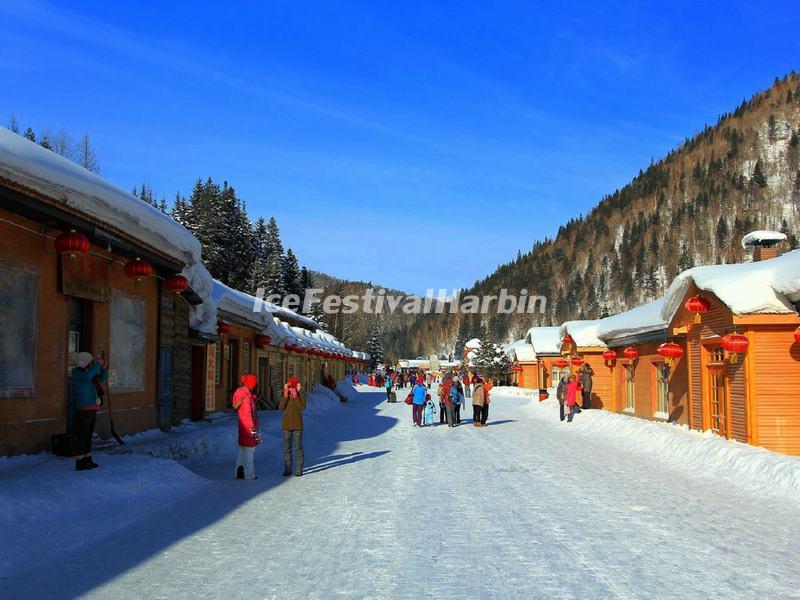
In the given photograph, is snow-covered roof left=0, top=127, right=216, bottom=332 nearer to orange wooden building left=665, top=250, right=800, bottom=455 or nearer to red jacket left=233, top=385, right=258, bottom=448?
red jacket left=233, top=385, right=258, bottom=448

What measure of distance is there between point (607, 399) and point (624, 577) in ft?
87.0

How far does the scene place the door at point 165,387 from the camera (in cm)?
1570

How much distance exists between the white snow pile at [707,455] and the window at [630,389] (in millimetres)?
4147

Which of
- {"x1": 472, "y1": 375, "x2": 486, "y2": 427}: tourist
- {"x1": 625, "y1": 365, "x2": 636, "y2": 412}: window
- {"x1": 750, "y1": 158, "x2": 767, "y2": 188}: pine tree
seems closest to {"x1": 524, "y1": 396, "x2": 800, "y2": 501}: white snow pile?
{"x1": 472, "y1": 375, "x2": 486, "y2": 427}: tourist

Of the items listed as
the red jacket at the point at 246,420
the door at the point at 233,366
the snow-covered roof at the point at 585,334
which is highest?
the snow-covered roof at the point at 585,334

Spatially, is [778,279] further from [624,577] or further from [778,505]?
[624,577]

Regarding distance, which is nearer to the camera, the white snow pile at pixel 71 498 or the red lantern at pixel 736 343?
the white snow pile at pixel 71 498

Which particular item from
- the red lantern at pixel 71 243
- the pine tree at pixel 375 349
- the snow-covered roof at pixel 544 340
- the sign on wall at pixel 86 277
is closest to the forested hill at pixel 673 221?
the pine tree at pixel 375 349

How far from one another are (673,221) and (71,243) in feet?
493

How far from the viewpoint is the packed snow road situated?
5.74 meters

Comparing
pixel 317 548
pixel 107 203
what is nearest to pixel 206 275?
pixel 107 203

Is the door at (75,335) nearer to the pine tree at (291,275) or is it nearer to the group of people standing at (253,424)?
the group of people standing at (253,424)

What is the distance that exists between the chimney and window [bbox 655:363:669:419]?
414 centimetres

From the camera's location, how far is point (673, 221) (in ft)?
481
